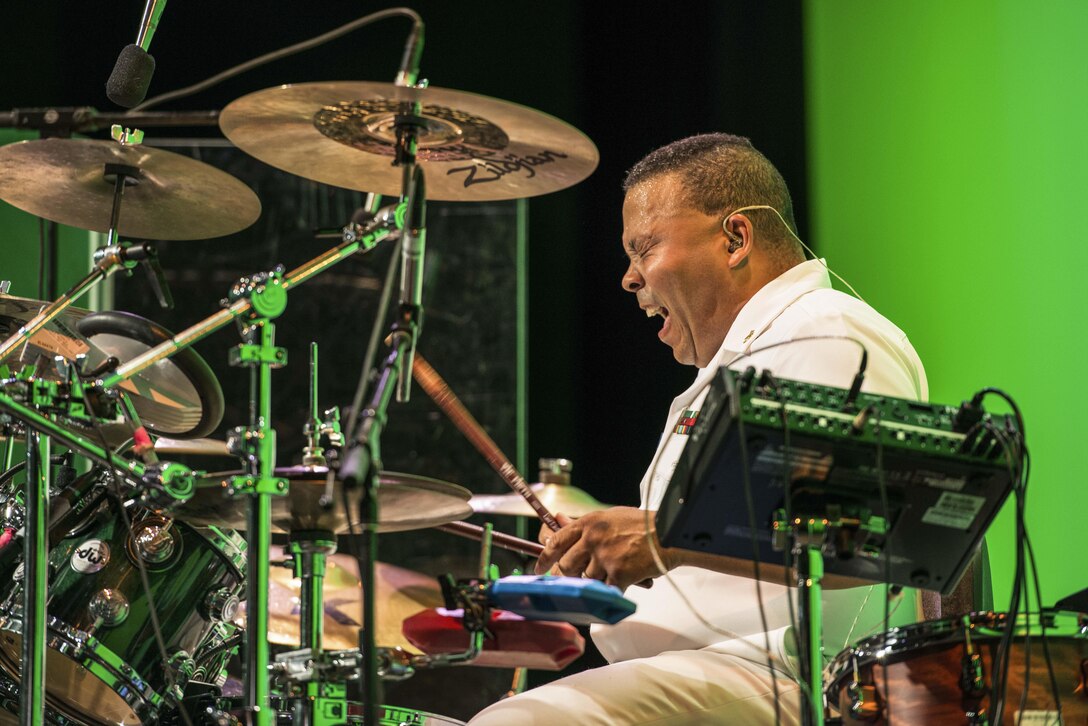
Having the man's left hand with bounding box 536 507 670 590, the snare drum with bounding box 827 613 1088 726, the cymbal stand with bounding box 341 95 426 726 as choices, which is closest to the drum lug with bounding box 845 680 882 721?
the snare drum with bounding box 827 613 1088 726

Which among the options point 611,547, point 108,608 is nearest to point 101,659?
point 108,608

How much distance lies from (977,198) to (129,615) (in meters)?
2.29

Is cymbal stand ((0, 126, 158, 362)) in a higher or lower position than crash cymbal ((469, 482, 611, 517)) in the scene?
higher

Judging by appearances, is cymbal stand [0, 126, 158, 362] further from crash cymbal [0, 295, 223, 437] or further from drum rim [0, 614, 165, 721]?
drum rim [0, 614, 165, 721]

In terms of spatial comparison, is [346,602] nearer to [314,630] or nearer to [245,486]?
[314,630]

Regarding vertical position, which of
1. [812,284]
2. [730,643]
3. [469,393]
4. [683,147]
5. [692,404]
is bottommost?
[469,393]

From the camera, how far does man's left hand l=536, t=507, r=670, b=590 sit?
79.4 inches

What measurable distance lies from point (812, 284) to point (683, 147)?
48 cm

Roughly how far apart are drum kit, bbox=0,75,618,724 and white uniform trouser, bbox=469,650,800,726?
3.0 inches

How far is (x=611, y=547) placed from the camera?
2.02 meters

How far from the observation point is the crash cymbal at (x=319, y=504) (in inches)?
81.1

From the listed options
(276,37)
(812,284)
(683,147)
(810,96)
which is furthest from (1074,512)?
(276,37)

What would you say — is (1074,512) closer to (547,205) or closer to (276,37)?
(547,205)

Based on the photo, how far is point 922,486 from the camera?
1646 millimetres
